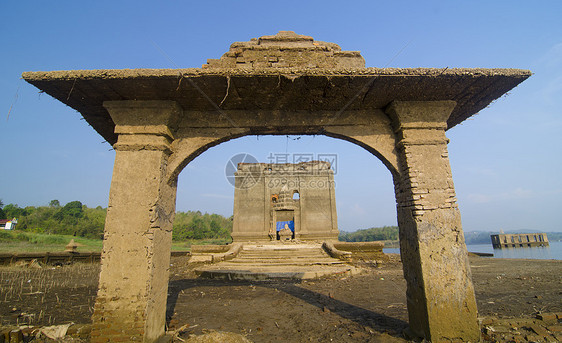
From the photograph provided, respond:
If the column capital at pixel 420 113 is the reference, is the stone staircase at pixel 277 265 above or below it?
below

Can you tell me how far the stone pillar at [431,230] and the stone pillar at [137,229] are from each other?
3.70m

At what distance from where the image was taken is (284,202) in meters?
20.5

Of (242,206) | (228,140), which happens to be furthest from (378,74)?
(242,206)

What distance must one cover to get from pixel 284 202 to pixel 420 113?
661 inches

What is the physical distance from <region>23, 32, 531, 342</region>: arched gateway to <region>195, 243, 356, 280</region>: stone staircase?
5.63 meters

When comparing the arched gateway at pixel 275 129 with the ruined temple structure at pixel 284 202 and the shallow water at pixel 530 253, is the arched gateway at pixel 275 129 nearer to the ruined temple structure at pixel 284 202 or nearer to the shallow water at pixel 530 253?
the ruined temple structure at pixel 284 202

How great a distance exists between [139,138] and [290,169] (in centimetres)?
1790

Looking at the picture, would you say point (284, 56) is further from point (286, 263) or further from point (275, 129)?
Result: point (286, 263)

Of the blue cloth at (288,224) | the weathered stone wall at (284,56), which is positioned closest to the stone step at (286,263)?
the weathered stone wall at (284,56)

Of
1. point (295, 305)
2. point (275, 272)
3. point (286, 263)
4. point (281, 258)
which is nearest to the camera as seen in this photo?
point (295, 305)

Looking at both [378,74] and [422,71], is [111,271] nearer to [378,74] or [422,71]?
[378,74]

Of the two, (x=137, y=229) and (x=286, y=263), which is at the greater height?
(x=137, y=229)

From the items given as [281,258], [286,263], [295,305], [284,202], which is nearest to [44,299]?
[295,305]

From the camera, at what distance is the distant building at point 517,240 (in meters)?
36.0
